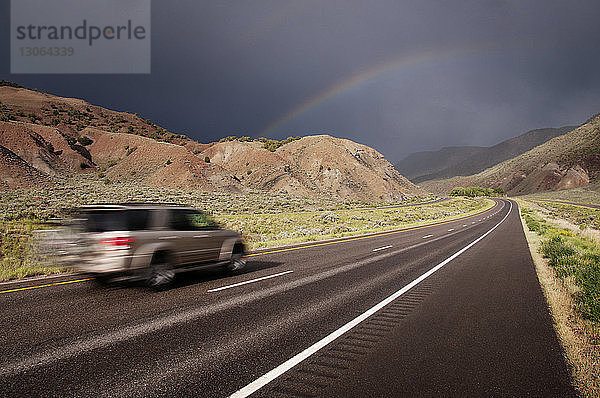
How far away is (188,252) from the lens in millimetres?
7965

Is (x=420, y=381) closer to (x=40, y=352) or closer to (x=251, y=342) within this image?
(x=251, y=342)

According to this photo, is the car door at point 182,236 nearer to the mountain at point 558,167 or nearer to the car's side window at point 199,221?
the car's side window at point 199,221

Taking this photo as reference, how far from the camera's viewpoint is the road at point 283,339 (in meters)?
3.42

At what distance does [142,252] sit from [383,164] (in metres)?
106

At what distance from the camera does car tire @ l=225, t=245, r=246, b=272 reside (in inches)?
372

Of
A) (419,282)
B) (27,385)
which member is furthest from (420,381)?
(419,282)

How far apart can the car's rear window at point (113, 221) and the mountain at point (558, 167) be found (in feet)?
462

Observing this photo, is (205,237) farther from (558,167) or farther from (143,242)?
(558,167)

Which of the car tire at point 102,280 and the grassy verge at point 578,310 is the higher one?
the car tire at point 102,280

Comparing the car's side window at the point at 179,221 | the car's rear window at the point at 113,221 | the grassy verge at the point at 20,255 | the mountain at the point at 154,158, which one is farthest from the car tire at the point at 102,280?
the mountain at the point at 154,158

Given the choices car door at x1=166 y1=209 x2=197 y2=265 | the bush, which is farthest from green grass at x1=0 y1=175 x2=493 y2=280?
the bush

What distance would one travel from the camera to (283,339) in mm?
4629

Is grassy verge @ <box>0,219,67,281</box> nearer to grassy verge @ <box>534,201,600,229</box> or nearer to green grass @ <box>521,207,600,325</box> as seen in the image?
green grass @ <box>521,207,600,325</box>

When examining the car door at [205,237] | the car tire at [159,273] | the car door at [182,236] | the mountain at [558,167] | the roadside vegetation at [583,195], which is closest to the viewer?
the car tire at [159,273]
